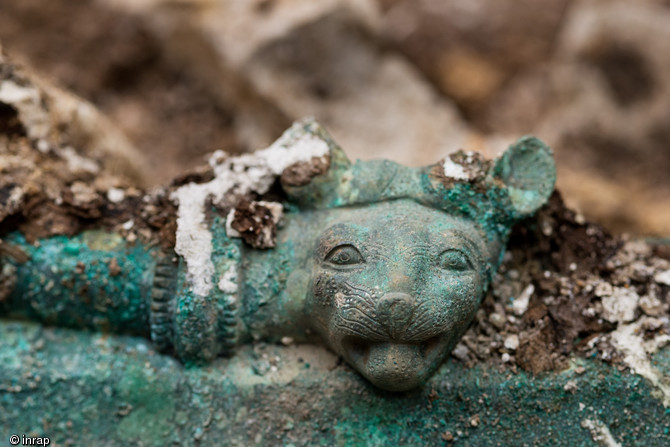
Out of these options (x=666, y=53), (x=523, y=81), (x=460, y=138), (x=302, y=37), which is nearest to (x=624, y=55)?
(x=666, y=53)

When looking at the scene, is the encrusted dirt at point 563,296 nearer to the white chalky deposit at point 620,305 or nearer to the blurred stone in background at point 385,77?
the white chalky deposit at point 620,305

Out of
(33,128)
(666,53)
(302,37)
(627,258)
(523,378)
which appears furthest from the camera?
(666,53)

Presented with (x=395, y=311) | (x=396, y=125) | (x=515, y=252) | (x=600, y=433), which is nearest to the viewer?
(x=395, y=311)

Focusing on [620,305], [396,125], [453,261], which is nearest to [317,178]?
[453,261]

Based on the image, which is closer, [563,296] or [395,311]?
[395,311]

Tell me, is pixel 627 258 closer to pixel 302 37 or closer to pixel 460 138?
pixel 460 138

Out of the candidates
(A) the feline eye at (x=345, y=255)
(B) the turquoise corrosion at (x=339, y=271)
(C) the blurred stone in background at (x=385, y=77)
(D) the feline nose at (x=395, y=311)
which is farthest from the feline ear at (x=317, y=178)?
(C) the blurred stone in background at (x=385, y=77)

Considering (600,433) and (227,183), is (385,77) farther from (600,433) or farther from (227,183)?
(600,433)

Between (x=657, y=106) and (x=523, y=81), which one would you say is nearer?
(x=657, y=106)
